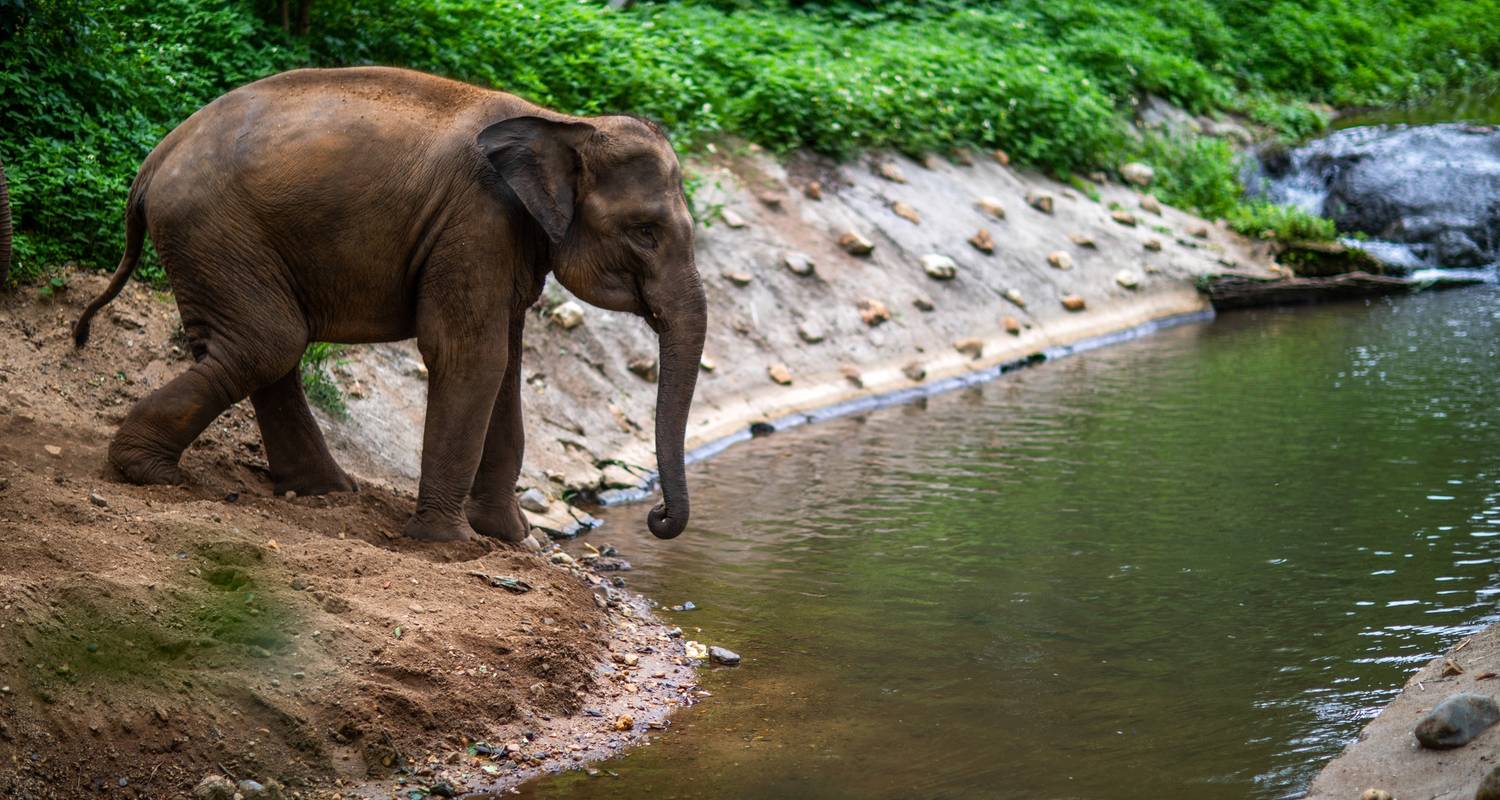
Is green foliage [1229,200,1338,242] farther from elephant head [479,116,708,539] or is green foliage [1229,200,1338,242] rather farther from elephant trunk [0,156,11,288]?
elephant trunk [0,156,11,288]

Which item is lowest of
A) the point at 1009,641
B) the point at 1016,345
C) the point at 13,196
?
the point at 1016,345

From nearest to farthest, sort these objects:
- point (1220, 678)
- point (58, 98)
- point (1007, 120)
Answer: point (1220, 678) → point (58, 98) → point (1007, 120)

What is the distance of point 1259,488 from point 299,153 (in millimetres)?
5013

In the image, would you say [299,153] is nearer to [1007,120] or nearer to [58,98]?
[58,98]

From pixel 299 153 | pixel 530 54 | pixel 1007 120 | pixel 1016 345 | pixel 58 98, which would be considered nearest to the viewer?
pixel 299 153

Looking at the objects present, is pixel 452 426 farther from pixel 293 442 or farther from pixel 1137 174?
pixel 1137 174

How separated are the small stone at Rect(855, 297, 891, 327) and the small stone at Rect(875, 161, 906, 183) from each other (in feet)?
6.10

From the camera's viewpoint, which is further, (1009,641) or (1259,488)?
(1259,488)

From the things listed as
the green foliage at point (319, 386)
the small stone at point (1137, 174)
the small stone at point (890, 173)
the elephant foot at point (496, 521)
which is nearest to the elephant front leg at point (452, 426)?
the elephant foot at point (496, 521)

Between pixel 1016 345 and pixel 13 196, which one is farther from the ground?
pixel 13 196

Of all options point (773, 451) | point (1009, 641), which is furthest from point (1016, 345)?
point (1009, 641)

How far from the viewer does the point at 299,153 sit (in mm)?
5930

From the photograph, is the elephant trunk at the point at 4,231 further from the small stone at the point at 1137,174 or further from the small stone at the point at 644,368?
the small stone at the point at 1137,174

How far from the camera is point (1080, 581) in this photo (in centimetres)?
670
